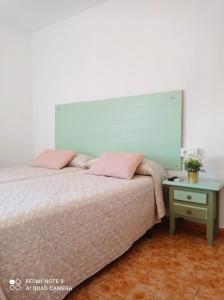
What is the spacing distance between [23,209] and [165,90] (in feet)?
6.46

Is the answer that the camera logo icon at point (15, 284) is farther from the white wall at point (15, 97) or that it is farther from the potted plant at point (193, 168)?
the white wall at point (15, 97)

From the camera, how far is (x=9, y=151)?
3.70 m

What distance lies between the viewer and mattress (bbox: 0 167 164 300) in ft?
3.68

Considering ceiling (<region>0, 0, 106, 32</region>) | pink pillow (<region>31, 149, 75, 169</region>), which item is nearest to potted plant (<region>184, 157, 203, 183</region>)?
pink pillow (<region>31, 149, 75, 169</region>)

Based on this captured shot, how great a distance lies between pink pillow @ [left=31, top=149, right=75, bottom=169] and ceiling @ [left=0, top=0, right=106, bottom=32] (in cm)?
193

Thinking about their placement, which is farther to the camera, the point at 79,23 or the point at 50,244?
the point at 79,23

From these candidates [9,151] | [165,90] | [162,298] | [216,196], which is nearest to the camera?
[162,298]

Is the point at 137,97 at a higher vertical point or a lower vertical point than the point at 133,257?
higher

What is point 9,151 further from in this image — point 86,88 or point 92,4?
point 92,4

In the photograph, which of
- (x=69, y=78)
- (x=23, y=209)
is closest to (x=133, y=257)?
(x=23, y=209)

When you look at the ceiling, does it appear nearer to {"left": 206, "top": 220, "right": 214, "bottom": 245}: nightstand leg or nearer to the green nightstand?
the green nightstand

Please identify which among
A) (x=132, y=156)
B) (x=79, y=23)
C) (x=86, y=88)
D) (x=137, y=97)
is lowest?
(x=132, y=156)

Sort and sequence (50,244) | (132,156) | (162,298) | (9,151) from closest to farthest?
(50,244)
(162,298)
(132,156)
(9,151)

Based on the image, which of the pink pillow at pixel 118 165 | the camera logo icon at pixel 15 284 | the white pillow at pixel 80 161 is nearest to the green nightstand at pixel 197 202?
the pink pillow at pixel 118 165
